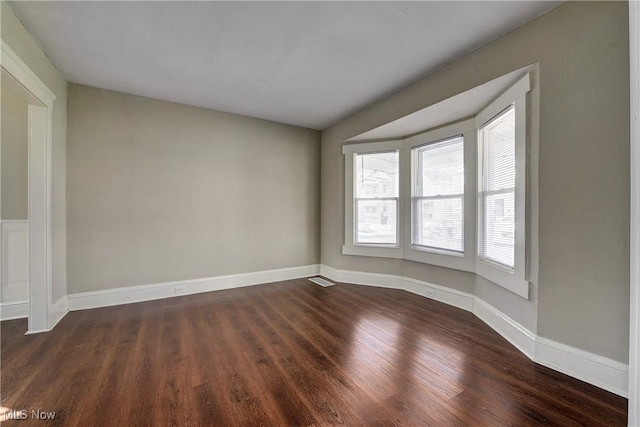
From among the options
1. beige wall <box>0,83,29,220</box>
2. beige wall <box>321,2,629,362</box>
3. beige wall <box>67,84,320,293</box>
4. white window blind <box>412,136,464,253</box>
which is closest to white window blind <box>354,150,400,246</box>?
white window blind <box>412,136,464,253</box>

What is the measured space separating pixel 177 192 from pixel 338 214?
244cm

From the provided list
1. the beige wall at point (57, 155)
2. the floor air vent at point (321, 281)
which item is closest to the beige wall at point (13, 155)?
the beige wall at point (57, 155)

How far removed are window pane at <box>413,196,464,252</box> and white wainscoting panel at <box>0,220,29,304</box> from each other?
474 centimetres

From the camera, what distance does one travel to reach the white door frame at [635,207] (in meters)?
1.23

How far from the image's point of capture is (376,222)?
13.6 ft

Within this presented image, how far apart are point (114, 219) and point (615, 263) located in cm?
473

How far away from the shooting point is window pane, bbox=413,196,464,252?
3.23 metres

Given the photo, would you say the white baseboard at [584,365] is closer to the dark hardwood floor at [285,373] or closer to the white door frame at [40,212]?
the dark hardwood floor at [285,373]

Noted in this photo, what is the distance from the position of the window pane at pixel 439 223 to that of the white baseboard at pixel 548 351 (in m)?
0.58

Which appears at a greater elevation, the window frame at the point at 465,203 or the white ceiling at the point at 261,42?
the white ceiling at the point at 261,42

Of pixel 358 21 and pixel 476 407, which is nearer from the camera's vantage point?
pixel 476 407

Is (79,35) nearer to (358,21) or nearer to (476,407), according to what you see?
(358,21)

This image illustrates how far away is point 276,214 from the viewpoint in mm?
4395

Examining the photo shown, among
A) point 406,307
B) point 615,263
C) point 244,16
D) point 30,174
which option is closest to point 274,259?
point 406,307
